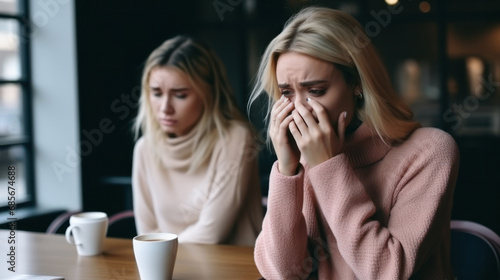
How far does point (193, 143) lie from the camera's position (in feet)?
7.34

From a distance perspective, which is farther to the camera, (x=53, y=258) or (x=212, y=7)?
(x=212, y=7)

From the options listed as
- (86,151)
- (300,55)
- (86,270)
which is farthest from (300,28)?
(86,151)

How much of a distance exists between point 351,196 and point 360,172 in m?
0.16

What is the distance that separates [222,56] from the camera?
4.16 meters

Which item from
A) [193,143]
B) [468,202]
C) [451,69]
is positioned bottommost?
[468,202]

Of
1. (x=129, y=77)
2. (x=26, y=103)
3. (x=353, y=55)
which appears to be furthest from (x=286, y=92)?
(x=129, y=77)

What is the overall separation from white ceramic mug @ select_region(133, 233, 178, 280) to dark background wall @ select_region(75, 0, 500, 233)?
2.12 meters

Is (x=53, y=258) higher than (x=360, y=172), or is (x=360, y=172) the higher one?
(x=360, y=172)

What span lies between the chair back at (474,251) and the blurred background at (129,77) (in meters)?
1.75

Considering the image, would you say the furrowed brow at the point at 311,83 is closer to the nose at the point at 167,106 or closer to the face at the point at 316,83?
the face at the point at 316,83

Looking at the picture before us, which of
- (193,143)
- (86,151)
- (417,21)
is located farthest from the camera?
(417,21)

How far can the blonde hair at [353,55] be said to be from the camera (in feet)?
4.72

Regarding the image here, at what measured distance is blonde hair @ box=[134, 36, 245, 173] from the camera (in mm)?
2246

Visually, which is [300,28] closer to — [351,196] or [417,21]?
[351,196]
